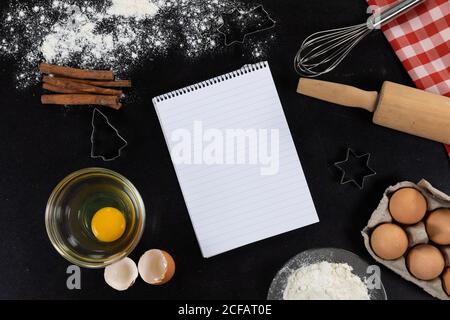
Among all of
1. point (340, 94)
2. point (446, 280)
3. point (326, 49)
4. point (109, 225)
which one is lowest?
point (446, 280)

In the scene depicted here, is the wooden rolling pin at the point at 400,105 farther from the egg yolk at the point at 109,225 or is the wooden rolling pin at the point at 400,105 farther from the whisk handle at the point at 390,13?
the egg yolk at the point at 109,225

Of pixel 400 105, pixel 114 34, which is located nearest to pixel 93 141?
pixel 114 34

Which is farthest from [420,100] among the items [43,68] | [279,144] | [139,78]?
[43,68]

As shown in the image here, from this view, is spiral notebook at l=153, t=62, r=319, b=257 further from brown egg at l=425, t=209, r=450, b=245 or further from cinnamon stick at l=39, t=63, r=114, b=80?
brown egg at l=425, t=209, r=450, b=245

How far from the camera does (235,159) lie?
102 centimetres

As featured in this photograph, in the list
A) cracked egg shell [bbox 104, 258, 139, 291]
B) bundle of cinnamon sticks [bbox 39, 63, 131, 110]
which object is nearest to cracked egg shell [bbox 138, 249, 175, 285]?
cracked egg shell [bbox 104, 258, 139, 291]

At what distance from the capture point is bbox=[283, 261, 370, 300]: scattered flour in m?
0.91

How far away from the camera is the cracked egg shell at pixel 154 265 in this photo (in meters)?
0.96

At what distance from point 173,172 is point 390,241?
451 millimetres

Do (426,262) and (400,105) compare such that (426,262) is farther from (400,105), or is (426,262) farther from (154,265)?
(154,265)
